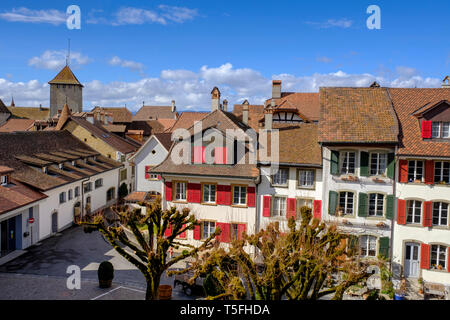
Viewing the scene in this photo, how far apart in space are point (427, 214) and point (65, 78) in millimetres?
88030

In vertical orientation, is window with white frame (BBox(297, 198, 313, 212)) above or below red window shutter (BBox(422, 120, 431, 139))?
below

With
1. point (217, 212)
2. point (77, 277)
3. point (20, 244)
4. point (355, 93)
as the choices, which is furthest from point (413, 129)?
point (20, 244)

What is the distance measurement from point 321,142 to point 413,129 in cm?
615

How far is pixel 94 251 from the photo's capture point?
29391mm

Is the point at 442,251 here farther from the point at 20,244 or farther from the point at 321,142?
the point at 20,244

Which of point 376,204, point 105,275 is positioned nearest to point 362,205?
point 376,204

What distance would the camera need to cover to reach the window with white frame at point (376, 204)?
81.3ft

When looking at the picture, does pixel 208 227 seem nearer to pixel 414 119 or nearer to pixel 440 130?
pixel 414 119

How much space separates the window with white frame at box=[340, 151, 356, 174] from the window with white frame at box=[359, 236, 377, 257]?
176 inches

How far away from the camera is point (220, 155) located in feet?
94.5

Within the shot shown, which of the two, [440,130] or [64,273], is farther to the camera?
[64,273]

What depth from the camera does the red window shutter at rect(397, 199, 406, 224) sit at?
78.8ft

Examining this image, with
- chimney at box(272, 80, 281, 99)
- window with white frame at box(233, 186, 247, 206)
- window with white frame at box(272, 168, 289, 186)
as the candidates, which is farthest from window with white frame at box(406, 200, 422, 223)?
chimney at box(272, 80, 281, 99)

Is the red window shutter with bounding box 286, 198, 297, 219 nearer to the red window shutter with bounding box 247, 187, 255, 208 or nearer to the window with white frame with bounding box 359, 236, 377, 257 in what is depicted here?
the red window shutter with bounding box 247, 187, 255, 208
